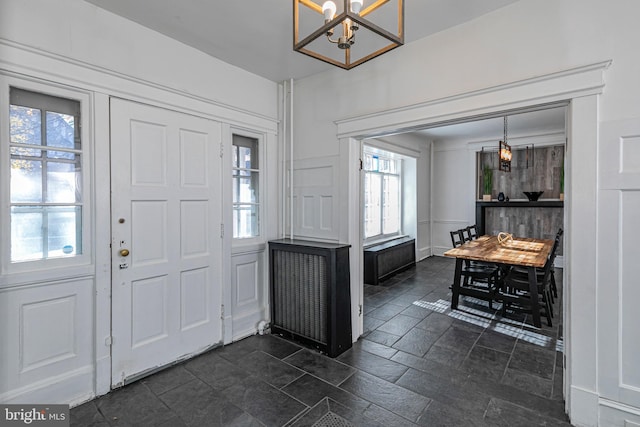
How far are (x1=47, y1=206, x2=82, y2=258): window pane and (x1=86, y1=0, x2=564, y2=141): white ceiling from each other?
4.93 feet

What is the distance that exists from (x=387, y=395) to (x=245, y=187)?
2367mm

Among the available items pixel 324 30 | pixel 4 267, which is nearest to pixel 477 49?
pixel 324 30

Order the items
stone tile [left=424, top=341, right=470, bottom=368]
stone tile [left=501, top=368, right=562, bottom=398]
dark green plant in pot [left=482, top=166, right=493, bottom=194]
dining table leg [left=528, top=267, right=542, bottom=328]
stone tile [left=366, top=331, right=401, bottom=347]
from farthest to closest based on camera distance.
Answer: dark green plant in pot [left=482, top=166, right=493, bottom=194], dining table leg [left=528, top=267, right=542, bottom=328], stone tile [left=366, top=331, right=401, bottom=347], stone tile [left=424, top=341, right=470, bottom=368], stone tile [left=501, top=368, right=562, bottom=398]

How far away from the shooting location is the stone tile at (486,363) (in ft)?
8.09

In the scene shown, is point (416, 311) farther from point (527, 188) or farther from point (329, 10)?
point (527, 188)

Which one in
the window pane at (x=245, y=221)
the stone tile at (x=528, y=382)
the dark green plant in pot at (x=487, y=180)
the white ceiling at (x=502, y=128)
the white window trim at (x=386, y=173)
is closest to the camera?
the stone tile at (x=528, y=382)

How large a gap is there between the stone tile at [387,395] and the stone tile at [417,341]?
612 millimetres

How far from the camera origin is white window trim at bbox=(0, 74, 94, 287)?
1.85 metres

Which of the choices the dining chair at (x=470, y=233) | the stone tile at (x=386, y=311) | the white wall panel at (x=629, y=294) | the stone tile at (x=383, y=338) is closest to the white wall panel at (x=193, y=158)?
the stone tile at (x=383, y=338)

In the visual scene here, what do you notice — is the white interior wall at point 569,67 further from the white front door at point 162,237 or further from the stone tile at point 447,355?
the white front door at point 162,237

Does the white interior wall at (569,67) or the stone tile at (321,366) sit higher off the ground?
the white interior wall at (569,67)

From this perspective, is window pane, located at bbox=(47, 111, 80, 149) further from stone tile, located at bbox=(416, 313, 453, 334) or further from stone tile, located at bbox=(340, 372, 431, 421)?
stone tile, located at bbox=(416, 313, 453, 334)

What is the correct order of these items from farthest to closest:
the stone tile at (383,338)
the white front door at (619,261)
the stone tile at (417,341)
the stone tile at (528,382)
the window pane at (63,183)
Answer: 1. the stone tile at (383,338)
2. the stone tile at (417,341)
3. the stone tile at (528,382)
4. the window pane at (63,183)
5. the white front door at (619,261)

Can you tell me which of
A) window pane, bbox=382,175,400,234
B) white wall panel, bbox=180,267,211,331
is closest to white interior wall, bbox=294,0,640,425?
white wall panel, bbox=180,267,211,331
